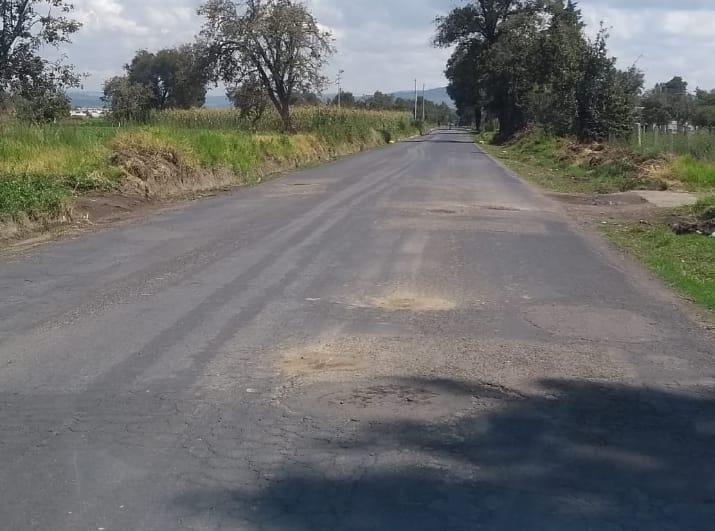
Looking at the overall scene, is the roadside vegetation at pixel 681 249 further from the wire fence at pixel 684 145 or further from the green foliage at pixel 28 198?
the wire fence at pixel 684 145

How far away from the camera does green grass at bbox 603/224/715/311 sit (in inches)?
420

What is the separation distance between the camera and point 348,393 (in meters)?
6.41

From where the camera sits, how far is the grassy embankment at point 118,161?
15633 millimetres

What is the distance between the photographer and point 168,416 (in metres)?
5.85

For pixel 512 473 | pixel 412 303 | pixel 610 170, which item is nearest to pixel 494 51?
pixel 610 170

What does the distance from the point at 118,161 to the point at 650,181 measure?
14.6m

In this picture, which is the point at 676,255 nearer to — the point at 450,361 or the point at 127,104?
the point at 450,361

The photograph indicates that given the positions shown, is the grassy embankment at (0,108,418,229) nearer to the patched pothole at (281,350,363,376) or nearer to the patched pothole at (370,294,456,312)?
the patched pothole at (370,294,456,312)

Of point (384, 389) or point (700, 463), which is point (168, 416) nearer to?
point (384, 389)

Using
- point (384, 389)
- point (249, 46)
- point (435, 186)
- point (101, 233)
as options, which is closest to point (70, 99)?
point (249, 46)

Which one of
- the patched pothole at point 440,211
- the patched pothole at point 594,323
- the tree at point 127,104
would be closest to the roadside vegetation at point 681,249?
the patched pothole at point 594,323

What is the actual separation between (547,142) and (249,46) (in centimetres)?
1630

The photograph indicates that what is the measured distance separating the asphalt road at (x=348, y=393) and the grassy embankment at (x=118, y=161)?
10.8ft

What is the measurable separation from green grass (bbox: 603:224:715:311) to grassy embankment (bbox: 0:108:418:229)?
1002 cm
